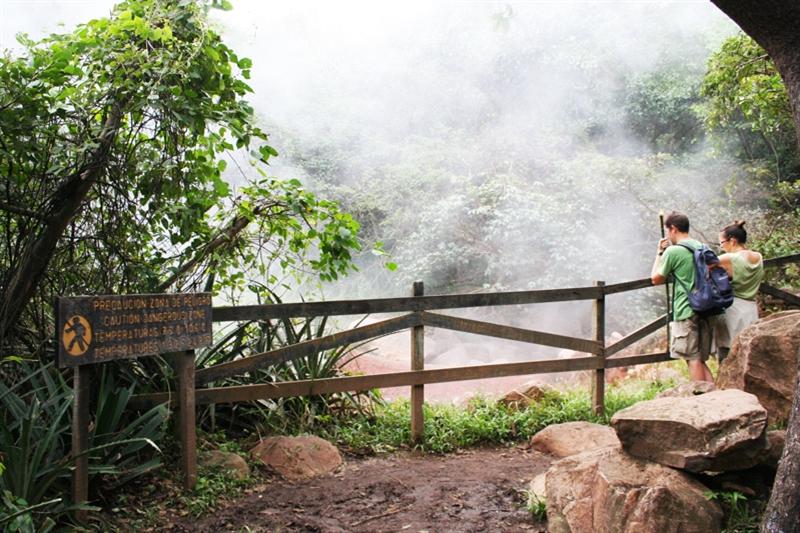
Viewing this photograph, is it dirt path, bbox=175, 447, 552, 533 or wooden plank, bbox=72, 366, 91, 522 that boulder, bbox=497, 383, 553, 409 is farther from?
wooden plank, bbox=72, 366, 91, 522

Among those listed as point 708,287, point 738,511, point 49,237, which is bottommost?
point 738,511

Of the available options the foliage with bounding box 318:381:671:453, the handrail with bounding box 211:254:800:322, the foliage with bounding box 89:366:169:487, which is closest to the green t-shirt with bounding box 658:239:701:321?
the handrail with bounding box 211:254:800:322

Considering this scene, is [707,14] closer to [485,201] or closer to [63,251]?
[485,201]

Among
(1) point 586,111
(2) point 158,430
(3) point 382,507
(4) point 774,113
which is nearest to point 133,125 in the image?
(2) point 158,430

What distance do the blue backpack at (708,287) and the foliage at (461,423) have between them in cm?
133

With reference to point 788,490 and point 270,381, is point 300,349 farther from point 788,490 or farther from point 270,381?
point 788,490

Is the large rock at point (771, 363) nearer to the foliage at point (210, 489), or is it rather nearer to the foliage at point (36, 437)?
the foliage at point (210, 489)

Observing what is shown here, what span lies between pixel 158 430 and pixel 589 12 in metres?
16.5

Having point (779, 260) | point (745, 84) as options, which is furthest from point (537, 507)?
point (745, 84)

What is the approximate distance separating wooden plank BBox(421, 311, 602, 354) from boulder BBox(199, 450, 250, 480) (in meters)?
1.77

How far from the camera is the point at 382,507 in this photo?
12.8 feet

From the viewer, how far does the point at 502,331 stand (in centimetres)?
550

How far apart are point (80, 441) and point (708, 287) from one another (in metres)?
4.55

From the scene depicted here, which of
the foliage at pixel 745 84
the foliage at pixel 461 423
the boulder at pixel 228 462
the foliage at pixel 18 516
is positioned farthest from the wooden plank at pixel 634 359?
the foliage at pixel 18 516
